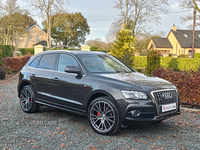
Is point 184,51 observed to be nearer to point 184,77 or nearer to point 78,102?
point 184,77

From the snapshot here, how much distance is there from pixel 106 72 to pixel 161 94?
4.63 feet

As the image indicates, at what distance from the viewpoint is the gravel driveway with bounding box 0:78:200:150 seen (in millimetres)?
4172

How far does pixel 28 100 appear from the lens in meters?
6.52

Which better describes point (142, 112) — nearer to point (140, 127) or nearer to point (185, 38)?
point (140, 127)

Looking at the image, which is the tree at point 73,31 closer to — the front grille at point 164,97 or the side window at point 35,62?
the side window at point 35,62

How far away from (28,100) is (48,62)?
1323mm

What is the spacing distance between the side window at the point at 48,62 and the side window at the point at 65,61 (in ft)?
0.73

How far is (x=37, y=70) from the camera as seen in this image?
20.9 ft

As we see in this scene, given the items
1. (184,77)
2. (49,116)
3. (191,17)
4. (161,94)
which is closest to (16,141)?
(49,116)

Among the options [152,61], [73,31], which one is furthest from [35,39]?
[152,61]

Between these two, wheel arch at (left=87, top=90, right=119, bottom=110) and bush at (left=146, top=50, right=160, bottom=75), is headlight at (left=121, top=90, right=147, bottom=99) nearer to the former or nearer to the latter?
wheel arch at (left=87, top=90, right=119, bottom=110)

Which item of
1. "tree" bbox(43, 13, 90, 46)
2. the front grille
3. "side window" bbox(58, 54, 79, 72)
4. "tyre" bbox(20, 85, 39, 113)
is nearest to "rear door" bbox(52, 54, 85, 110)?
"side window" bbox(58, 54, 79, 72)

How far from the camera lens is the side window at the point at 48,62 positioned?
19.6 ft

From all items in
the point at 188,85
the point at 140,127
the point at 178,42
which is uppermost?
the point at 178,42
